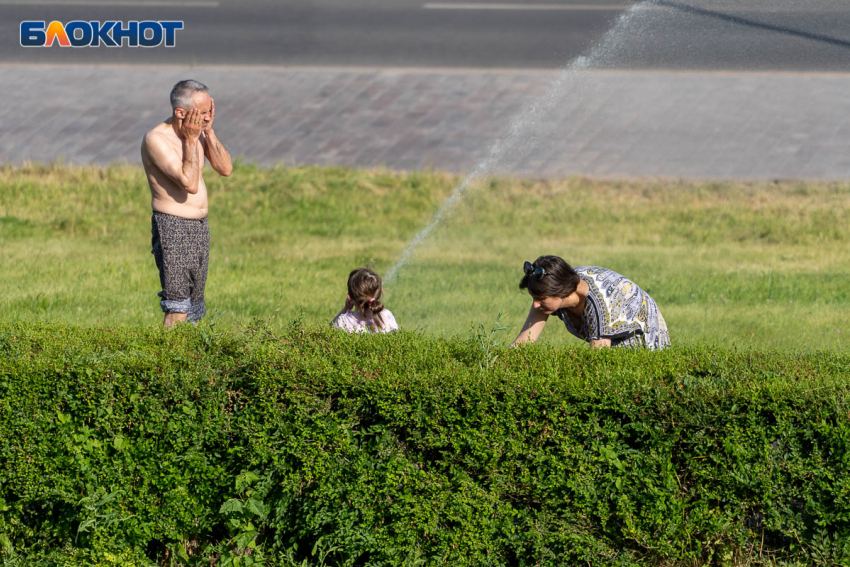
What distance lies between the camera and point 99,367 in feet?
13.1

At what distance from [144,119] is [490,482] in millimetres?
11167

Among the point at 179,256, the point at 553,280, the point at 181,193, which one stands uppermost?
the point at 181,193

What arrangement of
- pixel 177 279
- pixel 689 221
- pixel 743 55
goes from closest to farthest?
1. pixel 177 279
2. pixel 689 221
3. pixel 743 55

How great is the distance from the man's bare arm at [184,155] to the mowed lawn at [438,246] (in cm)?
167

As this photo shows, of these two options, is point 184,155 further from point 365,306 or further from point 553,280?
point 553,280

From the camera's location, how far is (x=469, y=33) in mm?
17219

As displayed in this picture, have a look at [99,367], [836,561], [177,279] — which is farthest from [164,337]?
[836,561]

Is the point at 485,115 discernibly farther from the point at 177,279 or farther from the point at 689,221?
the point at 177,279

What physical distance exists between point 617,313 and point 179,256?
9.13 ft

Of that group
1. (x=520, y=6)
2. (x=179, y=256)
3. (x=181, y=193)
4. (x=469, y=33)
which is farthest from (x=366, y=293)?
(x=520, y=6)

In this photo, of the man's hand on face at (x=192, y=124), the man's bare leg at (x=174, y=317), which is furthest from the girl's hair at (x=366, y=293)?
the man's hand on face at (x=192, y=124)

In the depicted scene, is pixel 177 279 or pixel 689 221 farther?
pixel 689 221

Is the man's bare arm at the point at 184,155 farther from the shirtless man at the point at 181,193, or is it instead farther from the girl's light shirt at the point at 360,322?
the girl's light shirt at the point at 360,322

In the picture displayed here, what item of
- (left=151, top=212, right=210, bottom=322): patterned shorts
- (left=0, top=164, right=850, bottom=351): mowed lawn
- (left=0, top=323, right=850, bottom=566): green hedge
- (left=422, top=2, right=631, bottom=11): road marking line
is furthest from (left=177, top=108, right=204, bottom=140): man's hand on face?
(left=422, top=2, right=631, bottom=11): road marking line
